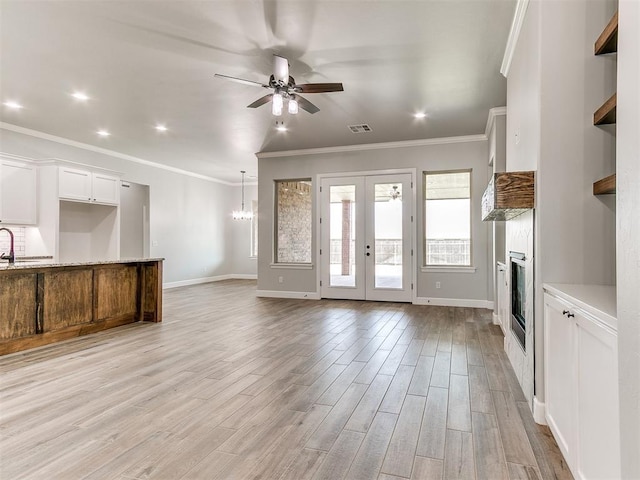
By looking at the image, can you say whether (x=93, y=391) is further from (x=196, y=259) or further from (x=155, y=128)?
(x=196, y=259)

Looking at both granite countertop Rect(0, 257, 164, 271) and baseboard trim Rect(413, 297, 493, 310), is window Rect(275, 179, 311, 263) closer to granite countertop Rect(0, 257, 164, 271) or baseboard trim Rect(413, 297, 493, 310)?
baseboard trim Rect(413, 297, 493, 310)

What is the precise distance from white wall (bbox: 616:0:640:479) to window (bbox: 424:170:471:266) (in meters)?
5.70

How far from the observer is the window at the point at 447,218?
258 inches

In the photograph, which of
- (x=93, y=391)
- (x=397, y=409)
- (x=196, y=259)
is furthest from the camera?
(x=196, y=259)

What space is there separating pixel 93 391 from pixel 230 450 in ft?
4.75


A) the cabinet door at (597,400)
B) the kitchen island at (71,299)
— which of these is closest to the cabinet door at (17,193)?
the kitchen island at (71,299)

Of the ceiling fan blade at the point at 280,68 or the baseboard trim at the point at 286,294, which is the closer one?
the ceiling fan blade at the point at 280,68

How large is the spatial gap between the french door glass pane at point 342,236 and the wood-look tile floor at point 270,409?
2631mm

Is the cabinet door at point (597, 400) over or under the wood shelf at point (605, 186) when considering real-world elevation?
under

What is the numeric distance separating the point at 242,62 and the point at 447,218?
14.4 ft

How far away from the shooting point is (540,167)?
2348 millimetres

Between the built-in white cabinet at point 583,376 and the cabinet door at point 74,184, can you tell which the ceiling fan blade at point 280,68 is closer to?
the built-in white cabinet at point 583,376

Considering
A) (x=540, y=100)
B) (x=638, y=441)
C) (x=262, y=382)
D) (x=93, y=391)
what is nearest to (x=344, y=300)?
(x=262, y=382)

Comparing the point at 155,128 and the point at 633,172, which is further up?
the point at 155,128
